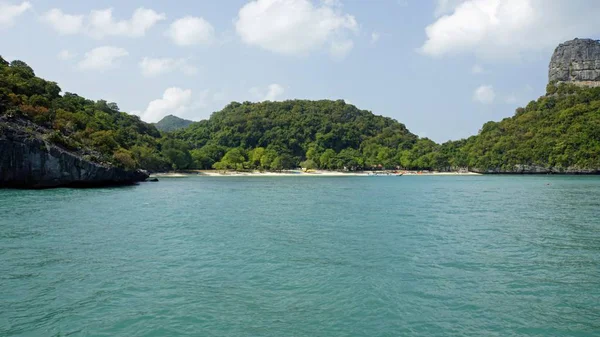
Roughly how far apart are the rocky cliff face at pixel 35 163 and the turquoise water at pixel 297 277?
25658 millimetres

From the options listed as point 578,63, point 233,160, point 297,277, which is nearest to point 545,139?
point 578,63

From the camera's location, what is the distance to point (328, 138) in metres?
163

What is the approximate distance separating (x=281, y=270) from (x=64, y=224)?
15.9 m

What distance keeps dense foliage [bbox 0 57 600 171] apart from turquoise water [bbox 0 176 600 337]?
48.2 meters

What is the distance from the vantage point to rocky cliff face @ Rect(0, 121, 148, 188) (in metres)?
47.5

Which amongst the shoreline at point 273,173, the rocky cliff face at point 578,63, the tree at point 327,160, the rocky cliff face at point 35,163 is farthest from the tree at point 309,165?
the rocky cliff face at point 578,63

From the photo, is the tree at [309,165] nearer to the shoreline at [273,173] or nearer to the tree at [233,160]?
the shoreline at [273,173]

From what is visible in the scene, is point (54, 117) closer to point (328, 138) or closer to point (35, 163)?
point (35, 163)

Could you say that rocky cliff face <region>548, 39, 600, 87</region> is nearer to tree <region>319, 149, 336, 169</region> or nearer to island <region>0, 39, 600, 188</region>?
island <region>0, 39, 600, 188</region>

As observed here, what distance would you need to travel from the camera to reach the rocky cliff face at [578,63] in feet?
547

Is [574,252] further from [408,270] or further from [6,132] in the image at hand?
[6,132]

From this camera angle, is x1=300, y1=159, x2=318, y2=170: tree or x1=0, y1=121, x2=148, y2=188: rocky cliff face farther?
x1=300, y1=159, x2=318, y2=170: tree

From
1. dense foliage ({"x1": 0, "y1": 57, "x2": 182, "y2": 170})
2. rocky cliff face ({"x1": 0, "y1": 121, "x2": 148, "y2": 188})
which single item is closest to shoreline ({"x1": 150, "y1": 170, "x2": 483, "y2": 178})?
dense foliage ({"x1": 0, "y1": 57, "x2": 182, "y2": 170})

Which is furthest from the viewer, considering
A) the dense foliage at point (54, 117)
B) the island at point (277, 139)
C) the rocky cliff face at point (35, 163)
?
the dense foliage at point (54, 117)
